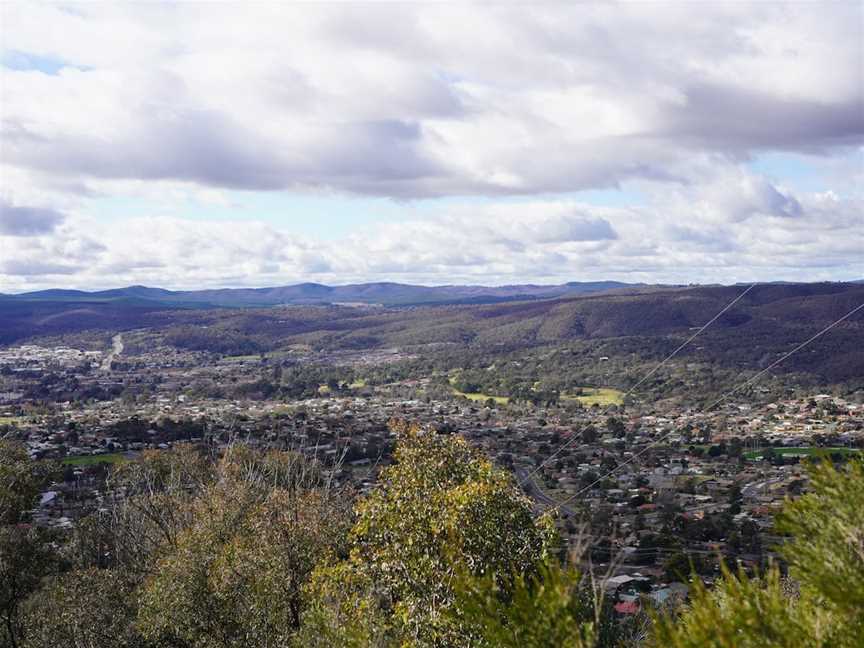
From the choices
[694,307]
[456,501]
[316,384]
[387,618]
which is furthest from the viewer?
[694,307]

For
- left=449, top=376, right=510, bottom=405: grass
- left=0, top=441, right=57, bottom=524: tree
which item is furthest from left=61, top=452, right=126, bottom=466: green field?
left=449, top=376, right=510, bottom=405: grass

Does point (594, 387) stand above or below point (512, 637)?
below

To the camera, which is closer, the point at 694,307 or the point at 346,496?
the point at 346,496

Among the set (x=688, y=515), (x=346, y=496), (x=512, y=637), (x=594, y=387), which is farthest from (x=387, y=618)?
(x=594, y=387)

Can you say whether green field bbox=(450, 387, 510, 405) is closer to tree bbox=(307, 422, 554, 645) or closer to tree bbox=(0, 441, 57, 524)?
tree bbox=(0, 441, 57, 524)

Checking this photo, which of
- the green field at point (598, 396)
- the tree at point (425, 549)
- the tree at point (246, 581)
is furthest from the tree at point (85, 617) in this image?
the green field at point (598, 396)

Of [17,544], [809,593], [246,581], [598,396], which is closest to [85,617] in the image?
[17,544]

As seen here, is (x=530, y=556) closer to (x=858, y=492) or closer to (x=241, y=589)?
(x=858, y=492)
